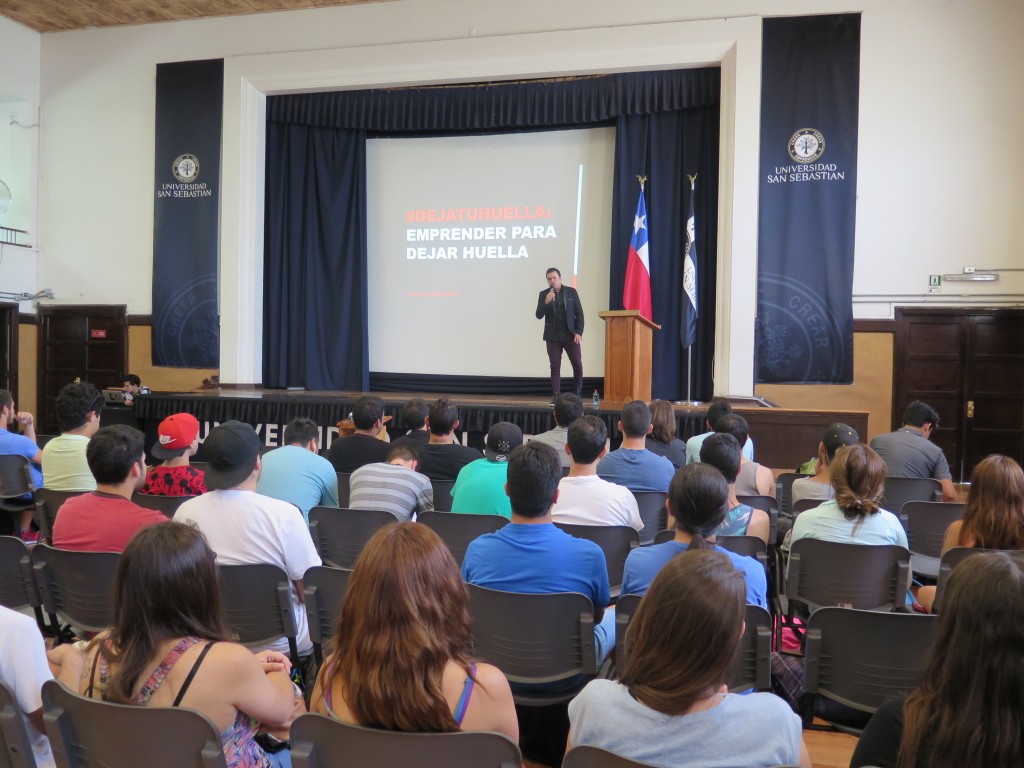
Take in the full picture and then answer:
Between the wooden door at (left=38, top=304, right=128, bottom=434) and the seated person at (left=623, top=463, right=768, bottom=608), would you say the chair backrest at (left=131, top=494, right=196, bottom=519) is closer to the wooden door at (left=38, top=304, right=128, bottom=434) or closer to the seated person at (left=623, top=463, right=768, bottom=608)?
the seated person at (left=623, top=463, right=768, bottom=608)

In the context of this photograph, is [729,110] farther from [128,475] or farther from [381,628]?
[381,628]

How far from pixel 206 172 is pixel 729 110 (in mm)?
6572

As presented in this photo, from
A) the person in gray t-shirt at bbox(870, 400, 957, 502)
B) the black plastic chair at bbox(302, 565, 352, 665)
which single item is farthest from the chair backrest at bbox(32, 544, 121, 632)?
the person in gray t-shirt at bbox(870, 400, 957, 502)

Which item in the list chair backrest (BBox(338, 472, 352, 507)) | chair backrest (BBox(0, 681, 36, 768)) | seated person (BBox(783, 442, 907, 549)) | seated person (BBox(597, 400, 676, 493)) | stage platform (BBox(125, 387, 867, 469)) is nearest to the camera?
chair backrest (BBox(0, 681, 36, 768))

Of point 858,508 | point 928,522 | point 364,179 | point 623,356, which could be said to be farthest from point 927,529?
point 364,179

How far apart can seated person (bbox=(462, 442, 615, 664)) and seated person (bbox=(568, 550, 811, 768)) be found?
0.98 metres

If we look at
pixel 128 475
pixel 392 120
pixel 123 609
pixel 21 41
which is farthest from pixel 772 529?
pixel 21 41

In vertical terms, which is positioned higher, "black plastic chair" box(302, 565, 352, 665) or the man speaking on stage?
the man speaking on stage

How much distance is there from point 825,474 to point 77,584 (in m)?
3.14

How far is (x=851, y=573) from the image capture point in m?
2.89

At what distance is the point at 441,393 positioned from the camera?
1072 cm

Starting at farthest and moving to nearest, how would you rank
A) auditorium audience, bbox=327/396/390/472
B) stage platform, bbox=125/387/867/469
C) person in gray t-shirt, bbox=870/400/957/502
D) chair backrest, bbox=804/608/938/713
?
stage platform, bbox=125/387/867/469 → person in gray t-shirt, bbox=870/400/957/502 → auditorium audience, bbox=327/396/390/472 → chair backrest, bbox=804/608/938/713

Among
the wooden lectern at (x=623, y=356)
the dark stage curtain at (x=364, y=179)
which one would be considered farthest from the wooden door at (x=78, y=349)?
the wooden lectern at (x=623, y=356)

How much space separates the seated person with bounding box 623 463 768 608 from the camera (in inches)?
90.2
